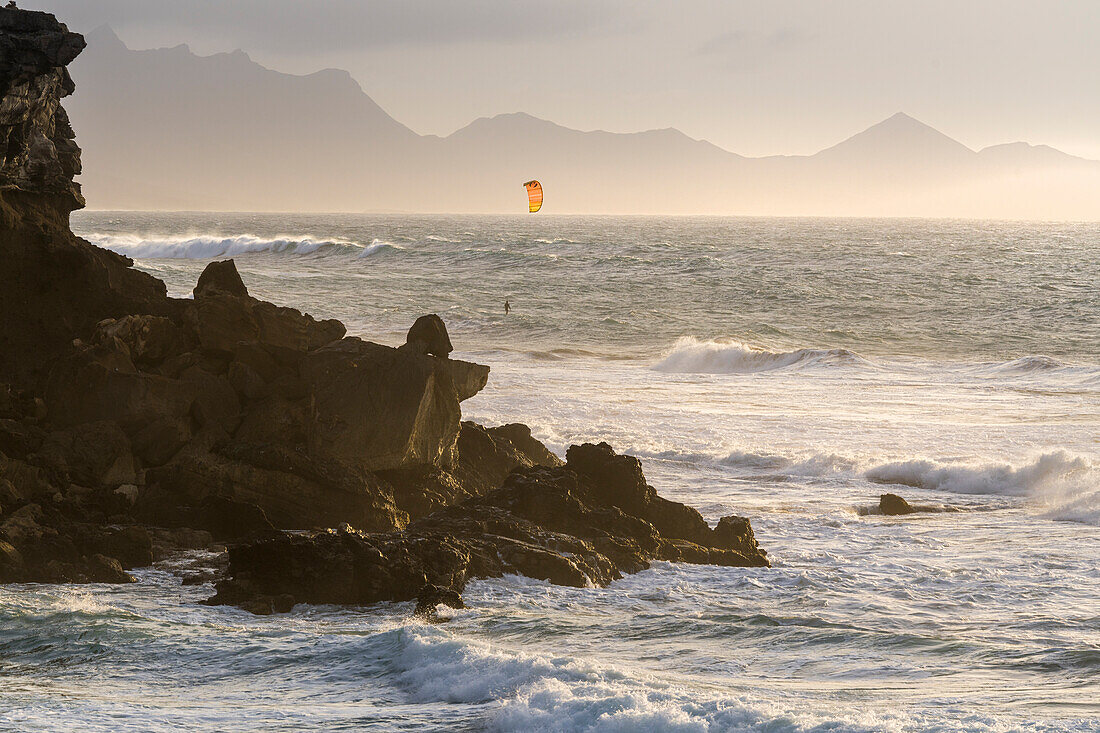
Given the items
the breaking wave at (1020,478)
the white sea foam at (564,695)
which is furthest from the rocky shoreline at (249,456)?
the breaking wave at (1020,478)

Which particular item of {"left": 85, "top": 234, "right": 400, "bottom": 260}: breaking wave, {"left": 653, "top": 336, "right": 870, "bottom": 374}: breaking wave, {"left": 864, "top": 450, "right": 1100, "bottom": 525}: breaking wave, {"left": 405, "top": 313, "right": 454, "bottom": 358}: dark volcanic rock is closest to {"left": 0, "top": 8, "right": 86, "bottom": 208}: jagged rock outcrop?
{"left": 405, "top": 313, "right": 454, "bottom": 358}: dark volcanic rock

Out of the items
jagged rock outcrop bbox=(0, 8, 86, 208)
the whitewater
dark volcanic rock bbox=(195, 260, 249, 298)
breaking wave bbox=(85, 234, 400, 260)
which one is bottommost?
the whitewater

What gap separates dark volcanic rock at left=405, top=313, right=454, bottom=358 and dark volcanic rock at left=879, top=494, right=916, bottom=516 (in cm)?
688

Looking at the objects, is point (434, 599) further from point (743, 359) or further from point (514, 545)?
point (743, 359)

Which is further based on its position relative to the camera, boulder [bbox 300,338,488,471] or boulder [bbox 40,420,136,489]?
boulder [bbox 300,338,488,471]

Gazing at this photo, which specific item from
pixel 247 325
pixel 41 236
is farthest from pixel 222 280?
pixel 41 236

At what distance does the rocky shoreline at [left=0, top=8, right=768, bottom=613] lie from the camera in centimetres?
1230

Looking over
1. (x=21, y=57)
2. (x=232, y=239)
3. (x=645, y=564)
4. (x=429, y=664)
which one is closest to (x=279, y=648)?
(x=429, y=664)

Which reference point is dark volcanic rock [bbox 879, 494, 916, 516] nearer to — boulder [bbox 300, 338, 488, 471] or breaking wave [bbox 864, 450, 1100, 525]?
breaking wave [bbox 864, 450, 1100, 525]

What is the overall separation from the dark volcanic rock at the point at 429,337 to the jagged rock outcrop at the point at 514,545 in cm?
218

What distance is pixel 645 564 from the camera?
44.1 feet

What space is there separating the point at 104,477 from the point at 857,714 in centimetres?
946

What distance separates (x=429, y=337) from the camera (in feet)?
51.9

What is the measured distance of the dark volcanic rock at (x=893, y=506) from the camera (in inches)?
670
